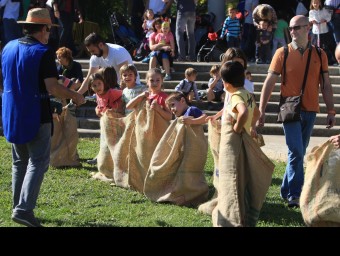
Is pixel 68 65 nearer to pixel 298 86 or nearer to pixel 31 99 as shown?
pixel 298 86

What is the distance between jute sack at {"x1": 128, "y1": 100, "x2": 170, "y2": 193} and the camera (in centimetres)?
932

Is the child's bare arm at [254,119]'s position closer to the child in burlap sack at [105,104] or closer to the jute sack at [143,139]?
the jute sack at [143,139]

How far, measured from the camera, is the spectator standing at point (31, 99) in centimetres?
737

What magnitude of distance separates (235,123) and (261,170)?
1.43ft

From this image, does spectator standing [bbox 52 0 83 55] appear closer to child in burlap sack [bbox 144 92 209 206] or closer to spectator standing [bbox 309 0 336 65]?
spectator standing [bbox 309 0 336 65]

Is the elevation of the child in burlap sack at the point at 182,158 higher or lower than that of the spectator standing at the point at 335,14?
lower

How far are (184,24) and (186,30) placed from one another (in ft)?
0.88

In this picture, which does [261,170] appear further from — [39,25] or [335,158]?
[39,25]

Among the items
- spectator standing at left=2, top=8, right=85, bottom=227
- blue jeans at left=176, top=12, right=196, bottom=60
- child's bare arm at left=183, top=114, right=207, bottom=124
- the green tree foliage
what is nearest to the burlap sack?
child's bare arm at left=183, top=114, right=207, bottom=124

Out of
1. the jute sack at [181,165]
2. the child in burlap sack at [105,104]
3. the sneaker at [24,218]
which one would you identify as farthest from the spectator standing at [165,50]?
the sneaker at [24,218]

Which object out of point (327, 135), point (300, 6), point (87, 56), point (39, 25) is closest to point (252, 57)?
point (300, 6)

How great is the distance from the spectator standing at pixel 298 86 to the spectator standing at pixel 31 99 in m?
2.02

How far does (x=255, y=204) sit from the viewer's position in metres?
7.23

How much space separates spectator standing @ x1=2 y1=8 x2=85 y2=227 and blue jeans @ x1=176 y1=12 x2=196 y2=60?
32.5 feet
